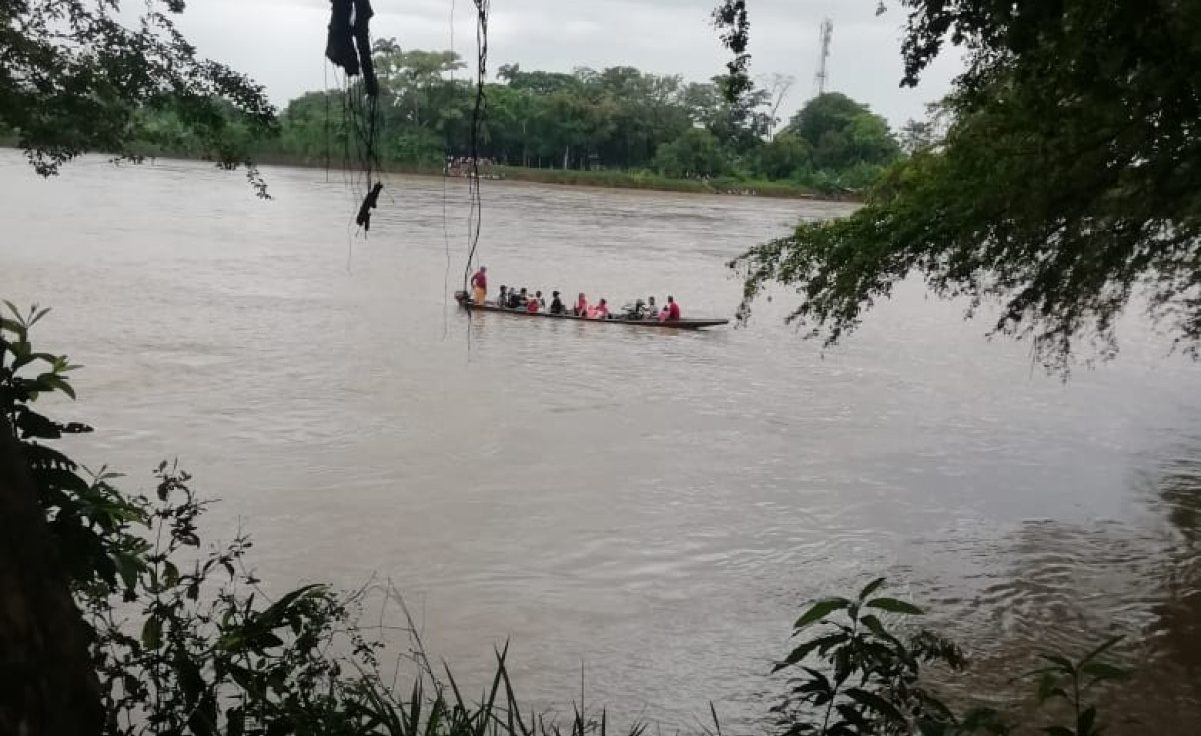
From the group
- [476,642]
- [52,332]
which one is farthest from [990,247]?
[52,332]

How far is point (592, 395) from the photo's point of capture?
16.3 metres

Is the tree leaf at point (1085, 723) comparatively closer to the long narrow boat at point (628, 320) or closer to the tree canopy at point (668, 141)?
the long narrow boat at point (628, 320)

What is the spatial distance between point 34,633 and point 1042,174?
7435mm

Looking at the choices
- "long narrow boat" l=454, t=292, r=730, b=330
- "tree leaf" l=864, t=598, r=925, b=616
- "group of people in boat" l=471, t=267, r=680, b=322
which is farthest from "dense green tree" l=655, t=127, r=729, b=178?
"tree leaf" l=864, t=598, r=925, b=616

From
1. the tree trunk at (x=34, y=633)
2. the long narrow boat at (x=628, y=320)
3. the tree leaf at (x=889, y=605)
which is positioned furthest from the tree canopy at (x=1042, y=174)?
the long narrow boat at (x=628, y=320)

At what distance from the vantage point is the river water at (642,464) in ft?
25.8

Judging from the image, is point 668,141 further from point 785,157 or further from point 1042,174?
point 1042,174

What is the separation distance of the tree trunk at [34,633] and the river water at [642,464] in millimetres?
1309

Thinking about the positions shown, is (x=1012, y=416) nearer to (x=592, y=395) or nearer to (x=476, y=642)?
(x=592, y=395)

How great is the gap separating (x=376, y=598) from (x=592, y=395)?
8.44 metres

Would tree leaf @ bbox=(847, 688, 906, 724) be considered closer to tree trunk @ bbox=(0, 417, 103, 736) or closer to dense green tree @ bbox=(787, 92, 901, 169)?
tree trunk @ bbox=(0, 417, 103, 736)

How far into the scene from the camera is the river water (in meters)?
7.87

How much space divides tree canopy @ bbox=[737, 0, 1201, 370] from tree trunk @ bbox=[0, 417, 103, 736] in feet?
10.2

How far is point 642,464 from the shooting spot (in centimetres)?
1270
